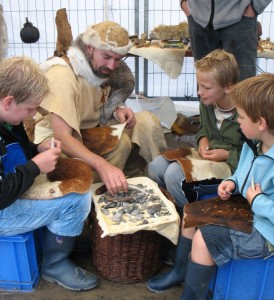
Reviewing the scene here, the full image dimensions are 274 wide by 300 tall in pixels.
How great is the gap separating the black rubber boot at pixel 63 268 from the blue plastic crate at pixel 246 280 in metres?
0.52

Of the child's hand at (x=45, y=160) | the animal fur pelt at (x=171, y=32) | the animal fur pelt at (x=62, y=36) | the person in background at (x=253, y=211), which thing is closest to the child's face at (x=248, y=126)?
the person in background at (x=253, y=211)

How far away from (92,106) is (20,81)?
0.70 metres

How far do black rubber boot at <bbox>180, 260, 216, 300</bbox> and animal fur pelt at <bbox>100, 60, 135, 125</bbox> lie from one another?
1.06m

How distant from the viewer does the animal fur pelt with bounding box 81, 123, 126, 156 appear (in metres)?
1.86

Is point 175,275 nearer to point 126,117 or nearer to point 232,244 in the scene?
point 232,244

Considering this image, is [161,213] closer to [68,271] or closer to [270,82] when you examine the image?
[68,271]

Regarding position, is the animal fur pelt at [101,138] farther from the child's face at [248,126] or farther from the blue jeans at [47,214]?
the child's face at [248,126]

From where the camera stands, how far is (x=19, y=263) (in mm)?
1450

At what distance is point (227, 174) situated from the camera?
1629 mm

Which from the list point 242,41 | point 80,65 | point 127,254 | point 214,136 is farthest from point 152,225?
point 242,41

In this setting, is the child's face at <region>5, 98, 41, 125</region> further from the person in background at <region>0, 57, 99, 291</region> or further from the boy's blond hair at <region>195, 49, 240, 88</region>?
the boy's blond hair at <region>195, 49, 240, 88</region>

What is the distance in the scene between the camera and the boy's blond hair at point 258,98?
1.22 meters

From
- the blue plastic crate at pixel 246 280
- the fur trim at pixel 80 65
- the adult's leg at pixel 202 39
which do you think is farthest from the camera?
the adult's leg at pixel 202 39

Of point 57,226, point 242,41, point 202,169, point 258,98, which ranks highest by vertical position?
point 242,41
